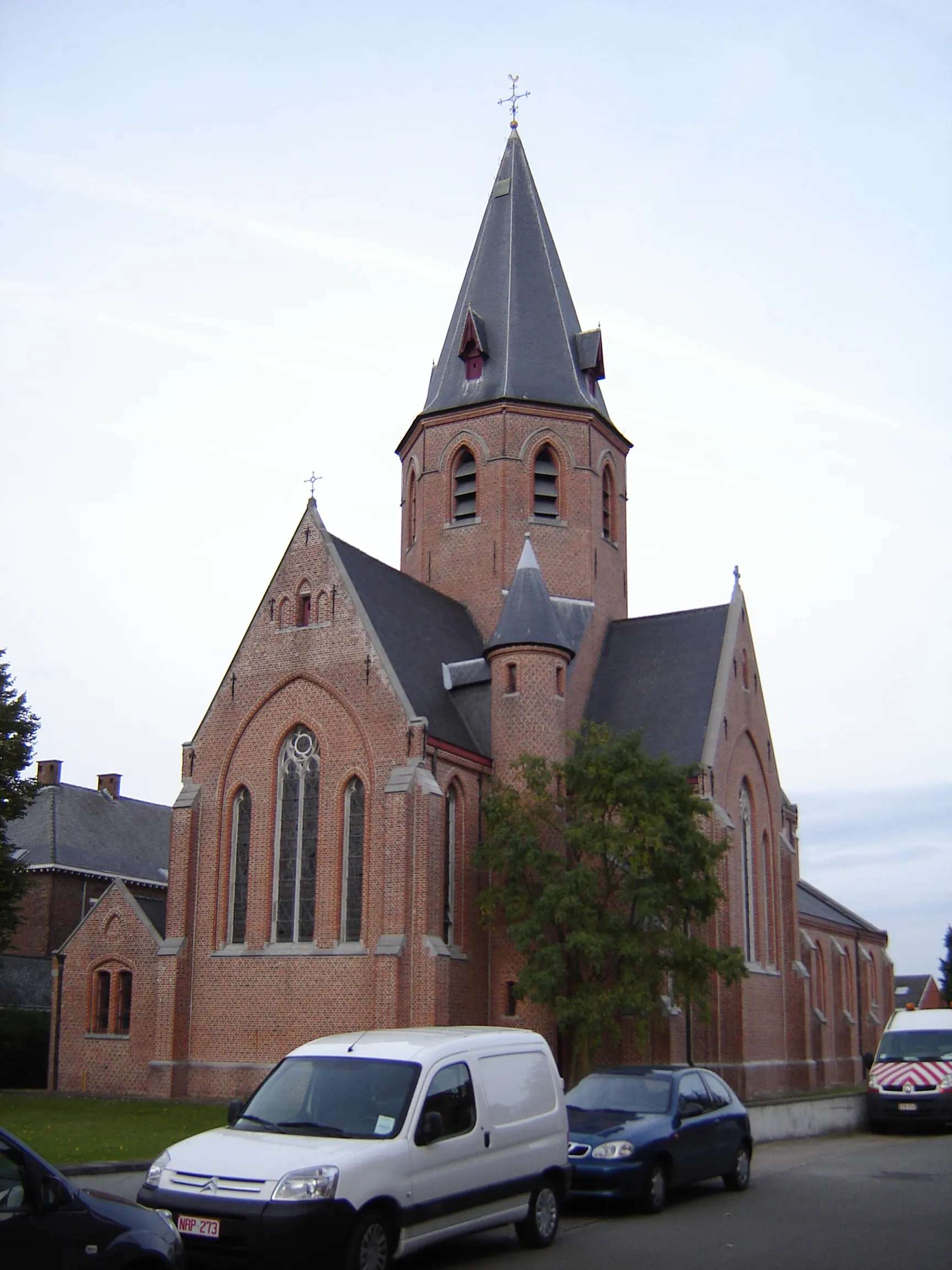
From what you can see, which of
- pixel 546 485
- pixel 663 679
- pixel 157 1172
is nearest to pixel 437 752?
pixel 663 679

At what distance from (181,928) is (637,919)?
1109cm

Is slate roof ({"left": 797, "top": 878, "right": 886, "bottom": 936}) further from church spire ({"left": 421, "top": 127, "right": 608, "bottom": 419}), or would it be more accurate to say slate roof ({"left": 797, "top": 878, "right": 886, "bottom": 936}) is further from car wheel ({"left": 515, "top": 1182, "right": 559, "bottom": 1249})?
car wheel ({"left": 515, "top": 1182, "right": 559, "bottom": 1249})

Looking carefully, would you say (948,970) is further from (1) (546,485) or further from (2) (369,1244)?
(2) (369,1244)

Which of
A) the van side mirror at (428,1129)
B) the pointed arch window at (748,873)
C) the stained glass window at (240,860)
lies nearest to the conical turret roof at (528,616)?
the stained glass window at (240,860)

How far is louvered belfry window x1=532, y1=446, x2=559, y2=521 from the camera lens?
3756 cm

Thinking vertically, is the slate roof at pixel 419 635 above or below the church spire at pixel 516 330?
below

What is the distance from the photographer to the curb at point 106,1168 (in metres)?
15.7

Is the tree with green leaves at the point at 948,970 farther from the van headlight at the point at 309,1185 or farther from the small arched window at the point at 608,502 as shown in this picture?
the van headlight at the point at 309,1185

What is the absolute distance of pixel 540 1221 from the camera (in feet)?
40.9

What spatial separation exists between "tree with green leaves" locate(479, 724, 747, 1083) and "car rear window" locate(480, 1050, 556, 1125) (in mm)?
12157

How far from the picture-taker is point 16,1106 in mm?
Answer: 28234

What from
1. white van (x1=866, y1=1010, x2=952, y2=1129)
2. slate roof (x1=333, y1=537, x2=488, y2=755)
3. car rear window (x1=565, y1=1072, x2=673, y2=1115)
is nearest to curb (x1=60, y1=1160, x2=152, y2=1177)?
car rear window (x1=565, y1=1072, x2=673, y2=1115)

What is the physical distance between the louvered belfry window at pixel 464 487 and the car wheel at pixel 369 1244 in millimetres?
28288

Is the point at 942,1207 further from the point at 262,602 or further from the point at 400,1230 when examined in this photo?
the point at 262,602
